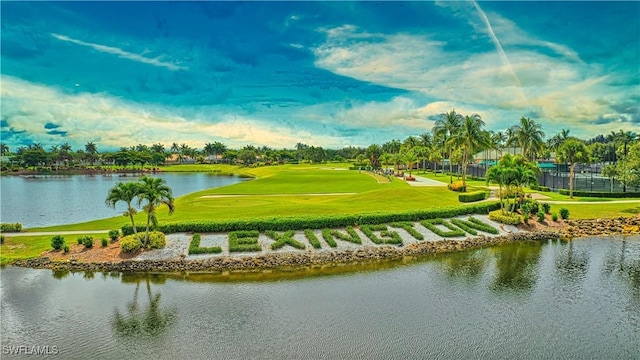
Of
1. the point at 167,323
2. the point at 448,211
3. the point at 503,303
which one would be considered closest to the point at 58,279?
the point at 167,323

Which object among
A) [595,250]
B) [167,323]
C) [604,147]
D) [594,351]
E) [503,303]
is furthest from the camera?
[604,147]

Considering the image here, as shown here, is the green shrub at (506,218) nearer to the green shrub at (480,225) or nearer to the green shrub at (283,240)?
the green shrub at (480,225)

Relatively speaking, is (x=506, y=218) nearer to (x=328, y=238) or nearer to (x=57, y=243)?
(x=328, y=238)

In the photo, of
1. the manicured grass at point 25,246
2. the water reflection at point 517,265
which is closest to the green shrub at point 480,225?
the water reflection at point 517,265

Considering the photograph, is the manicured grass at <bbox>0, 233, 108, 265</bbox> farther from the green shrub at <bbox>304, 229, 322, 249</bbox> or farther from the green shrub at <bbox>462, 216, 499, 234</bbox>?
the green shrub at <bbox>462, 216, 499, 234</bbox>

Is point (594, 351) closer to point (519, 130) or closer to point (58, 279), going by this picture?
point (58, 279)

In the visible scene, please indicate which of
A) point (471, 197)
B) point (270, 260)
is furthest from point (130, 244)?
point (471, 197)

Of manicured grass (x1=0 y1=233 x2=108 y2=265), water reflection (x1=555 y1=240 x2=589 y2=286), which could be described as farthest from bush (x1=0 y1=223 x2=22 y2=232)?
water reflection (x1=555 y1=240 x2=589 y2=286)
